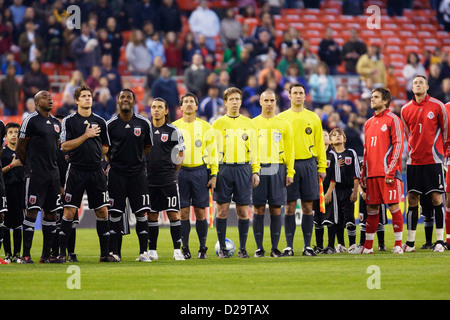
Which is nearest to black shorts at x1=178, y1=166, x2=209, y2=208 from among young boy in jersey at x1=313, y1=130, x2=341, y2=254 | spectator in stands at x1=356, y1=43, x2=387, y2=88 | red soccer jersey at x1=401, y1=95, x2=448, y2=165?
young boy in jersey at x1=313, y1=130, x2=341, y2=254

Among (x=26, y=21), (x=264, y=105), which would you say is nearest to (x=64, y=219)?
(x=264, y=105)

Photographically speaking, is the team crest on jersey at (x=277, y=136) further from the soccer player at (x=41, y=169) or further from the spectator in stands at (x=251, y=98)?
the spectator in stands at (x=251, y=98)

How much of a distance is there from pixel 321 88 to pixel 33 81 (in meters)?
8.47

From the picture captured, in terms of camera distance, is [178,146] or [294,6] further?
[294,6]

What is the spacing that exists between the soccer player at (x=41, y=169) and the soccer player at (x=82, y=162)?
243 mm

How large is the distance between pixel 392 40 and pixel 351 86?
4.74m

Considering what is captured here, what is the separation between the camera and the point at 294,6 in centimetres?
3033

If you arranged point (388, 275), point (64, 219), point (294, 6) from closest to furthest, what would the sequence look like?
point (388, 275), point (64, 219), point (294, 6)

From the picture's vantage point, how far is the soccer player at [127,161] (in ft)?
37.3

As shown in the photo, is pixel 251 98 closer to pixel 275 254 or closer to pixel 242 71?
pixel 242 71

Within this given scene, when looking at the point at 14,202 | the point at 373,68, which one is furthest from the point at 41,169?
the point at 373,68

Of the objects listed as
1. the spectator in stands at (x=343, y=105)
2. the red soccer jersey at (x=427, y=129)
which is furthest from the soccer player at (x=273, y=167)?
the spectator in stands at (x=343, y=105)

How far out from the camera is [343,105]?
24.3 meters

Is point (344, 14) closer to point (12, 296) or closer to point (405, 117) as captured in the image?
point (405, 117)
